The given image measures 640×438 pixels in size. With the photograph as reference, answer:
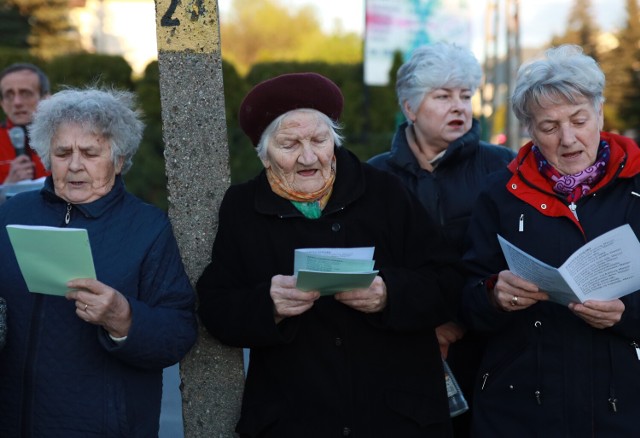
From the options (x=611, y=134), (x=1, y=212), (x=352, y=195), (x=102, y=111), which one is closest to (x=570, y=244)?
(x=611, y=134)

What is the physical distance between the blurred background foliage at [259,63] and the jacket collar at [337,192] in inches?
29.9

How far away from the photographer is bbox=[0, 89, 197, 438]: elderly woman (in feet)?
10.2

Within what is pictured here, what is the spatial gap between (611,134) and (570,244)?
1.49 ft

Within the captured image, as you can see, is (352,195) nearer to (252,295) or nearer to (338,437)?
(252,295)

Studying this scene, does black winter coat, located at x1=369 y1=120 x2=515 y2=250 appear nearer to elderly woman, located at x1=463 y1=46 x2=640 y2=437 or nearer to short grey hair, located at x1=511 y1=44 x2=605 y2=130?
elderly woman, located at x1=463 y1=46 x2=640 y2=437

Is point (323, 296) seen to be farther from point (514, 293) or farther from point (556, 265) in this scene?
point (556, 265)

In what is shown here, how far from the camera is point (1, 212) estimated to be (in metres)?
3.34

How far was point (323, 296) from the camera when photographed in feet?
10.7

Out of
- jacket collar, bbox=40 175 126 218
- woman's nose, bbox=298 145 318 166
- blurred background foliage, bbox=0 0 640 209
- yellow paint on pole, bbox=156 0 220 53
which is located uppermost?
yellow paint on pole, bbox=156 0 220 53

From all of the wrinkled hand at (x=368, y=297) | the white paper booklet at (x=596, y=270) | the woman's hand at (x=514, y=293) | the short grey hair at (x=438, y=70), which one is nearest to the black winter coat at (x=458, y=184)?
the short grey hair at (x=438, y=70)

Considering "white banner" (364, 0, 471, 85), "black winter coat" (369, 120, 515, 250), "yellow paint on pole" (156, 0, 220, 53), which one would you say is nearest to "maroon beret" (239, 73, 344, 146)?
"yellow paint on pole" (156, 0, 220, 53)

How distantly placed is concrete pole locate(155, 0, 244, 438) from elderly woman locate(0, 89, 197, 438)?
0.19 metres

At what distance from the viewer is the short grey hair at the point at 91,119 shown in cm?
326

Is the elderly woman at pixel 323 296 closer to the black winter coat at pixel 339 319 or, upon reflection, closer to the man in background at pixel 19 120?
the black winter coat at pixel 339 319
